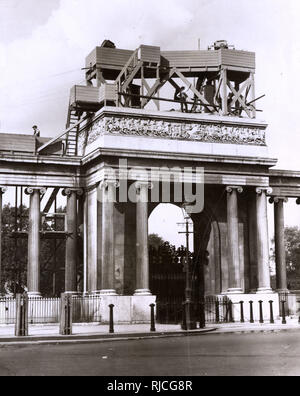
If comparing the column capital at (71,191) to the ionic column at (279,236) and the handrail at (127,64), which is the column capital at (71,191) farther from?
the ionic column at (279,236)

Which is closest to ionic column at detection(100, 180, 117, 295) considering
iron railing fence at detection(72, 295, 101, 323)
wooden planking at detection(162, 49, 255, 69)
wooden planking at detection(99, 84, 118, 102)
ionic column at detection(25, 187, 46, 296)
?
iron railing fence at detection(72, 295, 101, 323)

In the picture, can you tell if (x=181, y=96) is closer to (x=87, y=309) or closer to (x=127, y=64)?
(x=127, y=64)

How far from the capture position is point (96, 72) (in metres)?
40.3

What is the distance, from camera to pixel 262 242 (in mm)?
38625

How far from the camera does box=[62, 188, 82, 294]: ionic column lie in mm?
38312

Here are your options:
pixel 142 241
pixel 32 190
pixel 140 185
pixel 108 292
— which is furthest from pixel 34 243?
pixel 140 185

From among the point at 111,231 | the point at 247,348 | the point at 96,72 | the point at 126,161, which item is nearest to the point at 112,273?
the point at 111,231

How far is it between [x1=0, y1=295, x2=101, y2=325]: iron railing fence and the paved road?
41.3 feet

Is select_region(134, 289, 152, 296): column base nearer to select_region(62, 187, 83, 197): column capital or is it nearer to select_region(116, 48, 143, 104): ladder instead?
select_region(62, 187, 83, 197): column capital

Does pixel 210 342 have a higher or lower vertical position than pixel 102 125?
lower

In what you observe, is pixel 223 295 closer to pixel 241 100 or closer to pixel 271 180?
pixel 271 180

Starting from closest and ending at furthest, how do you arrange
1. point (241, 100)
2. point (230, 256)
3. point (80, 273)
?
1. point (230, 256)
2. point (241, 100)
3. point (80, 273)

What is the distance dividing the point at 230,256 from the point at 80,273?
13.6 metres

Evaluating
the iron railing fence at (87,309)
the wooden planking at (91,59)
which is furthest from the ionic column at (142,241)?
the wooden planking at (91,59)
